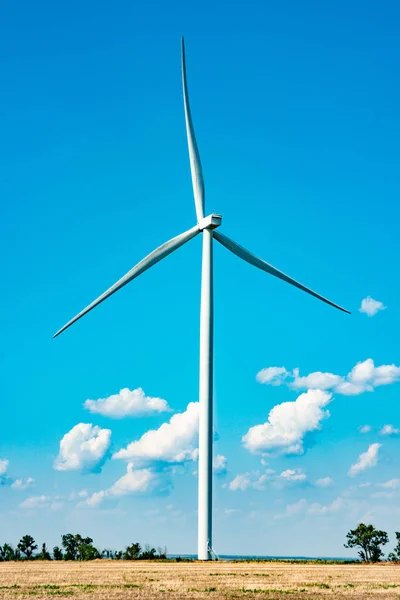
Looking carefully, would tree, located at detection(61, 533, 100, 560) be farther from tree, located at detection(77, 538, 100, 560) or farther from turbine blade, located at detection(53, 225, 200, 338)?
turbine blade, located at detection(53, 225, 200, 338)

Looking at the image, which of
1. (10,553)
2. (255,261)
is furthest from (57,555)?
(255,261)

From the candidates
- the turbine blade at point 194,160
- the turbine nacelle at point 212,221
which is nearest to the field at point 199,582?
the turbine nacelle at point 212,221

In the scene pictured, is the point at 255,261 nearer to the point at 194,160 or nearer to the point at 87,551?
the point at 194,160

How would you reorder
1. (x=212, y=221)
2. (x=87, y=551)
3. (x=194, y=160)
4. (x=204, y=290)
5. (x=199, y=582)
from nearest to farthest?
(x=199, y=582) < (x=204, y=290) < (x=212, y=221) < (x=194, y=160) < (x=87, y=551)

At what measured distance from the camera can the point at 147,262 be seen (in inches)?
2977

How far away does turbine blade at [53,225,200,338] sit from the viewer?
73062mm

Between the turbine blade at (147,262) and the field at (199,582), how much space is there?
76.9ft

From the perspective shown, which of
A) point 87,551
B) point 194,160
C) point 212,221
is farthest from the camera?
point 87,551

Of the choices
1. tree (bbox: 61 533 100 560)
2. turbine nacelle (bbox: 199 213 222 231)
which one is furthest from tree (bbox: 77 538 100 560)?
turbine nacelle (bbox: 199 213 222 231)

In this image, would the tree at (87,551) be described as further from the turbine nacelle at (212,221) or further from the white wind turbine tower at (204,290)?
the turbine nacelle at (212,221)

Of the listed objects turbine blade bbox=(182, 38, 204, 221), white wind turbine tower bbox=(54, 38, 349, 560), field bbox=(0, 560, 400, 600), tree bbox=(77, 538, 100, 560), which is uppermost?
turbine blade bbox=(182, 38, 204, 221)

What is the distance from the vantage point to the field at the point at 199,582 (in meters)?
40.8

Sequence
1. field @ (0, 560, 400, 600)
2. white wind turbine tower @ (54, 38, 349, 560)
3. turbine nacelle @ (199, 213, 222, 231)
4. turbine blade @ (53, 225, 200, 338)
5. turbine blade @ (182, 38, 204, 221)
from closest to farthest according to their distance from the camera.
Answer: field @ (0, 560, 400, 600), white wind turbine tower @ (54, 38, 349, 560), turbine blade @ (53, 225, 200, 338), turbine nacelle @ (199, 213, 222, 231), turbine blade @ (182, 38, 204, 221)

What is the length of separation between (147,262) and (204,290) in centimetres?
647
